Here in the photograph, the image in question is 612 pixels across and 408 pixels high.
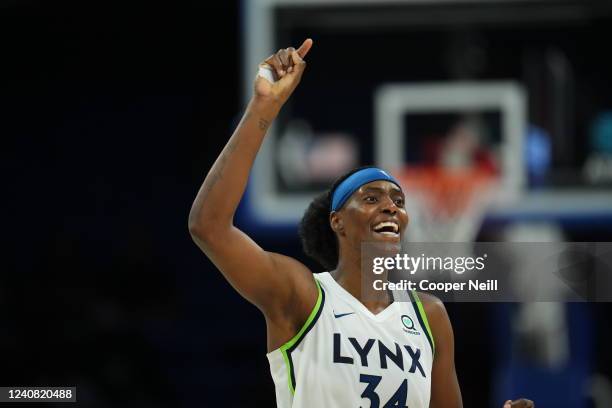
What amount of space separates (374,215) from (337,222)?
19 cm

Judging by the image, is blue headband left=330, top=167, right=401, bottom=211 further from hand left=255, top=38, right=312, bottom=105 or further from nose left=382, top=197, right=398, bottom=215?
hand left=255, top=38, right=312, bottom=105

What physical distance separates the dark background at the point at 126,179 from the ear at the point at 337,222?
19.0ft

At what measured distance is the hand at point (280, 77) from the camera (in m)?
2.98

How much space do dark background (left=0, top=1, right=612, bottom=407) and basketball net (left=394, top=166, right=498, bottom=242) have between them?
2.21 m

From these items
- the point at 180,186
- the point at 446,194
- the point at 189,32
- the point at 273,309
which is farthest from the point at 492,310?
the point at 273,309

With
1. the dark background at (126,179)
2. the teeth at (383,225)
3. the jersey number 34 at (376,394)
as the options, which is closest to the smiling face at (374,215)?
the teeth at (383,225)

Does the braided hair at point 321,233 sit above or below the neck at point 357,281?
above

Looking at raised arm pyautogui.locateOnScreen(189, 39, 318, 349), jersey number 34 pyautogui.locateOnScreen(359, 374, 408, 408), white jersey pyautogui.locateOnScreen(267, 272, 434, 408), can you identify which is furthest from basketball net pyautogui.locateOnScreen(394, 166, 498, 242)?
raised arm pyautogui.locateOnScreen(189, 39, 318, 349)

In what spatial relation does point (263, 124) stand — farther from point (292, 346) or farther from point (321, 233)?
point (321, 233)

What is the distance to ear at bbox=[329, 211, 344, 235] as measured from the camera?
11.6 ft

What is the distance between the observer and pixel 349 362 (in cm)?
321

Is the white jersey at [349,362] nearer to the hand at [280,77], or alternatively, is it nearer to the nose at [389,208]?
the nose at [389,208]

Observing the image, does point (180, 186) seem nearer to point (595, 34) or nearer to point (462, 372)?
point (462, 372)

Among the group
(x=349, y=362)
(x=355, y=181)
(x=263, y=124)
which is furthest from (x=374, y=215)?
(x=263, y=124)
